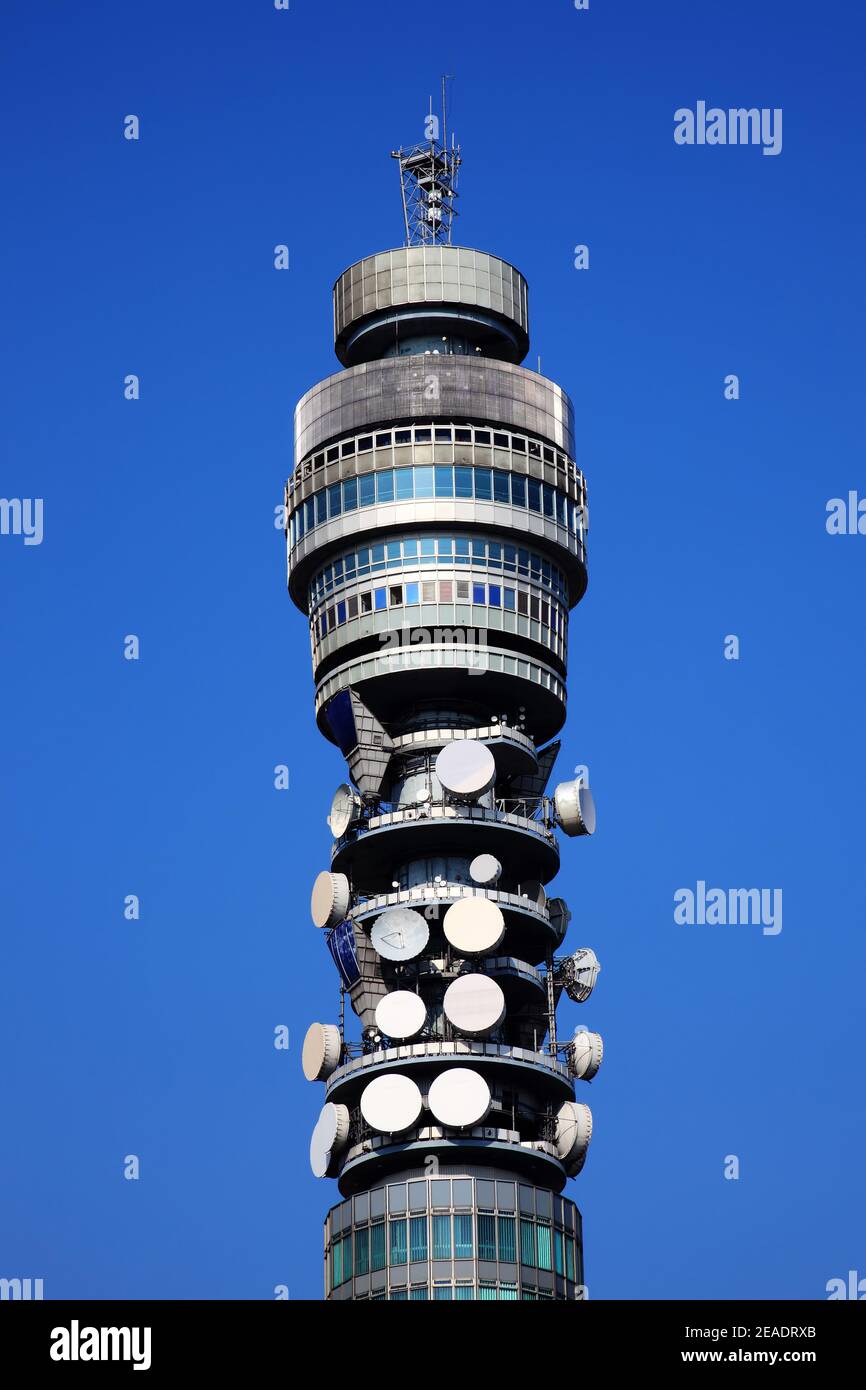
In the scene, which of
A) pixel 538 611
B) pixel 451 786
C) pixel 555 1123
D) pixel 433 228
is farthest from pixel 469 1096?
pixel 433 228

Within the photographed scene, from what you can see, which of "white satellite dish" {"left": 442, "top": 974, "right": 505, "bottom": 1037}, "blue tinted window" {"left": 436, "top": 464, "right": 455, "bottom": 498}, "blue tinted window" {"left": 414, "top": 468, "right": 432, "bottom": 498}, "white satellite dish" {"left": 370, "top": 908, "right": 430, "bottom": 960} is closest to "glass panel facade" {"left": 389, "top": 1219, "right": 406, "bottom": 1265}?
"white satellite dish" {"left": 442, "top": 974, "right": 505, "bottom": 1037}

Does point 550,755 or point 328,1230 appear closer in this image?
point 328,1230

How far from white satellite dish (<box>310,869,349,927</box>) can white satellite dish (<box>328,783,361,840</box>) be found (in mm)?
2953

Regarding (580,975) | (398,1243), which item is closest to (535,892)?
(580,975)

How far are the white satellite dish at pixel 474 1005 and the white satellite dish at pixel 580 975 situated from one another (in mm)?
10331

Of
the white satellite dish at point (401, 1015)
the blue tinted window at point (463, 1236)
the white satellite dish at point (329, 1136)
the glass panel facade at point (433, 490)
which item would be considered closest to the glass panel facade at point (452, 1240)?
the blue tinted window at point (463, 1236)

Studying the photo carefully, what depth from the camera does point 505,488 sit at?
528 ft

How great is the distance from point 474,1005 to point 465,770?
1442cm

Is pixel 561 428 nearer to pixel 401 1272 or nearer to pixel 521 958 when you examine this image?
pixel 521 958

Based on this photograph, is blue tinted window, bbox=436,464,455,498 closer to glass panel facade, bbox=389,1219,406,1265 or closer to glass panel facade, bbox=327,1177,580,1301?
glass panel facade, bbox=327,1177,580,1301

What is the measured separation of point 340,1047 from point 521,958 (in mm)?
14050

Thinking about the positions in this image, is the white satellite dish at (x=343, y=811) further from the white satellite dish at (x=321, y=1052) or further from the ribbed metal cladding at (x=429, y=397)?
the ribbed metal cladding at (x=429, y=397)

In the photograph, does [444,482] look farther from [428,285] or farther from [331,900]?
[331,900]

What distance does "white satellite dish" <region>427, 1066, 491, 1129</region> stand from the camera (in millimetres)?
143750
